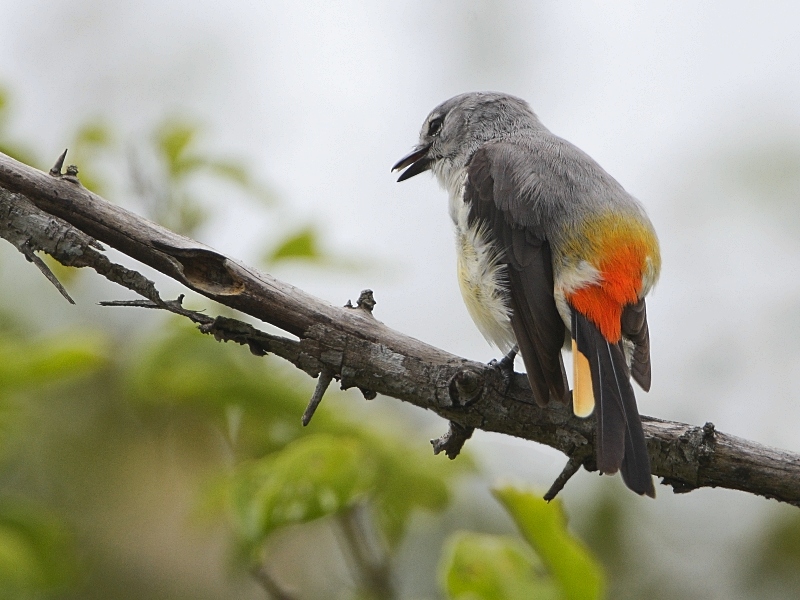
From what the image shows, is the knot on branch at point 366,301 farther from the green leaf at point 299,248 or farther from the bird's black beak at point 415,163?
the bird's black beak at point 415,163

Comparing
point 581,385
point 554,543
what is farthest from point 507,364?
point 554,543

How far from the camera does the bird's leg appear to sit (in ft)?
9.70

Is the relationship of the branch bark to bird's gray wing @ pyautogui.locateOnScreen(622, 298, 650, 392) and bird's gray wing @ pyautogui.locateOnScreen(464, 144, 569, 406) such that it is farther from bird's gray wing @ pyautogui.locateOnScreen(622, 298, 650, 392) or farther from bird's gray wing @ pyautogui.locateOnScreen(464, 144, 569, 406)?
bird's gray wing @ pyautogui.locateOnScreen(622, 298, 650, 392)

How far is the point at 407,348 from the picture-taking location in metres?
2.69

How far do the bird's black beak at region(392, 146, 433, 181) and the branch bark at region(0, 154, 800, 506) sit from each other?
2288 millimetres

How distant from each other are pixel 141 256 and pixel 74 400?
2314 millimetres

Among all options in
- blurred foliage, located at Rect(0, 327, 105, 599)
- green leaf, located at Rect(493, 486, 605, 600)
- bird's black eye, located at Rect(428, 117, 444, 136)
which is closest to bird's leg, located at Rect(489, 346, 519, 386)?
green leaf, located at Rect(493, 486, 605, 600)

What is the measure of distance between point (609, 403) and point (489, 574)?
76cm

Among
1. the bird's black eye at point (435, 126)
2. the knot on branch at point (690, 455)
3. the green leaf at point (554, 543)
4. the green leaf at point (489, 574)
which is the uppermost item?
the bird's black eye at point (435, 126)

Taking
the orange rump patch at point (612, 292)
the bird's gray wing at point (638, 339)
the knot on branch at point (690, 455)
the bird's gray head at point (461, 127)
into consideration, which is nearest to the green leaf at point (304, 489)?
the knot on branch at point (690, 455)

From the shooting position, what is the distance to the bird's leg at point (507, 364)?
296cm

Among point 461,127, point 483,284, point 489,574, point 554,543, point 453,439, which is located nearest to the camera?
point 489,574

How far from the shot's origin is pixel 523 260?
138 inches

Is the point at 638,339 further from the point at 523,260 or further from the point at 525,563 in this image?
the point at 525,563
